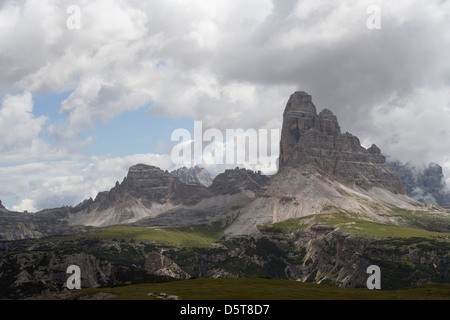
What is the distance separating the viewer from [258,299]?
390 ft
